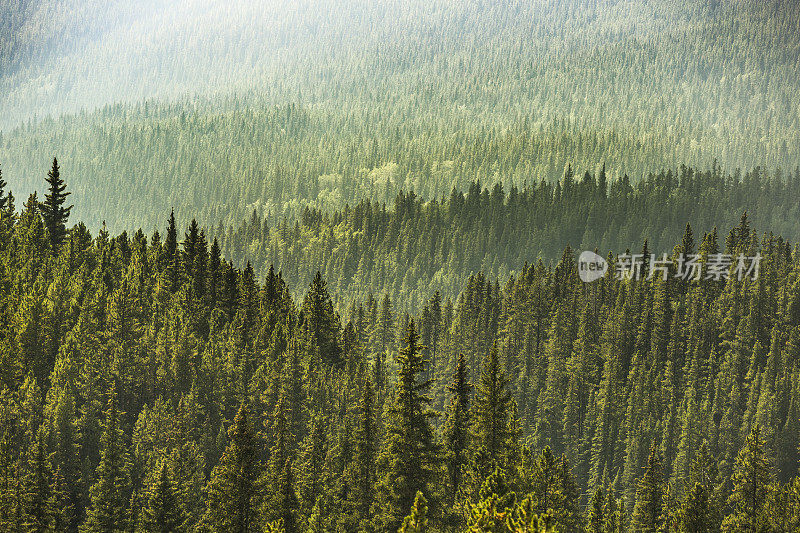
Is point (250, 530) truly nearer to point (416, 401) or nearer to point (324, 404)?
point (416, 401)

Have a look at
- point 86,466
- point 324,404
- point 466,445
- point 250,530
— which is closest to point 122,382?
point 86,466

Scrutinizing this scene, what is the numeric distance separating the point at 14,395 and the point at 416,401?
50461 mm

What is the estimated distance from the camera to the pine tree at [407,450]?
166 ft

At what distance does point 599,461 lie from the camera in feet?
420

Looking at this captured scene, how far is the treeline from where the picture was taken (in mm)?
55656

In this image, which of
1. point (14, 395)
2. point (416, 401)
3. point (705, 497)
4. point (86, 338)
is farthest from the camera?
point (86, 338)

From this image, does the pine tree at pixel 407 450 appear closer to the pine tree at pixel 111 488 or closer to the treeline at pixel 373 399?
the treeline at pixel 373 399

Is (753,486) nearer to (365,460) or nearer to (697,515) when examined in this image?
(697,515)

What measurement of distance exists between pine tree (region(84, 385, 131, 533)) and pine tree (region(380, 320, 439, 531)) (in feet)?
90.4

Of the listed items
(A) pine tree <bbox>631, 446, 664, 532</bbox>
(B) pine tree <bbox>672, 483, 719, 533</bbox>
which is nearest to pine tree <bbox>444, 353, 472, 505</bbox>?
(B) pine tree <bbox>672, 483, 719, 533</bbox>

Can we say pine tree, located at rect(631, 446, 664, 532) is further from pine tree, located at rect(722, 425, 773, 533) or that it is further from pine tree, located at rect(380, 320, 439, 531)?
pine tree, located at rect(380, 320, 439, 531)

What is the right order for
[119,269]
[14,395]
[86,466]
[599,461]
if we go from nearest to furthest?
[86,466]
[14,395]
[119,269]
[599,461]

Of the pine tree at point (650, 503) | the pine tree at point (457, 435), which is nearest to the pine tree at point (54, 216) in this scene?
the pine tree at point (650, 503)

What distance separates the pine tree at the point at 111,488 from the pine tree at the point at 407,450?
90.4 ft
